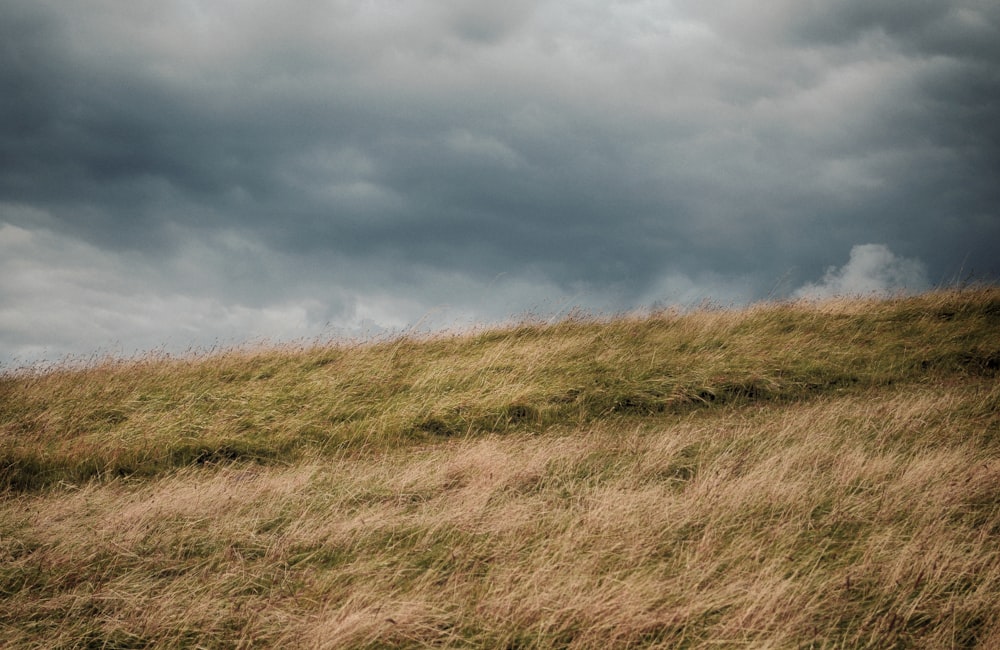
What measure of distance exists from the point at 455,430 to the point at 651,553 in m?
5.26

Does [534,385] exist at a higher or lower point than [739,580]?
higher

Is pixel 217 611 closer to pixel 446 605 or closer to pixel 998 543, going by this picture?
pixel 446 605

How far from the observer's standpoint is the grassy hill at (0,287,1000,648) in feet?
15.0

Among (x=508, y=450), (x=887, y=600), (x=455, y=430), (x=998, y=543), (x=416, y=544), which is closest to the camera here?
(x=887, y=600)

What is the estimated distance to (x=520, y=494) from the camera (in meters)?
6.75

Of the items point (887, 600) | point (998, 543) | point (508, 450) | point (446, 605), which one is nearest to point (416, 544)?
point (446, 605)

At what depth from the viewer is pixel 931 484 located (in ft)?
21.0

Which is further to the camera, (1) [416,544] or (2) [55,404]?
(2) [55,404]

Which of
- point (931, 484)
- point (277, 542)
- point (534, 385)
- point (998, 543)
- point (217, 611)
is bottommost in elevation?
point (217, 611)

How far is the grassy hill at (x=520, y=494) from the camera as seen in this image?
15.0 ft

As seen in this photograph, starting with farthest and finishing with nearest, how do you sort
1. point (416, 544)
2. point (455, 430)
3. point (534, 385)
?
point (534, 385)
point (455, 430)
point (416, 544)

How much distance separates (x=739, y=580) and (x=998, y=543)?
101 inches

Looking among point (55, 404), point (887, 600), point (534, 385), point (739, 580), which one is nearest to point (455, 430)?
point (534, 385)

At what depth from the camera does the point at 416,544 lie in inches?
225
